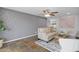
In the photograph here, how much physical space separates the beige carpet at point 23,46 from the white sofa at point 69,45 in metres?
0.31

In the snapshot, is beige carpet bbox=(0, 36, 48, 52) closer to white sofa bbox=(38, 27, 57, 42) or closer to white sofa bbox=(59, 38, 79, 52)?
white sofa bbox=(38, 27, 57, 42)

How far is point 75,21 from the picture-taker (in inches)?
65.7

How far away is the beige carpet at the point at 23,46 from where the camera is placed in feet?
5.54

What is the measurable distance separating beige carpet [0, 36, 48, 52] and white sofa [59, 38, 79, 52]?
31cm

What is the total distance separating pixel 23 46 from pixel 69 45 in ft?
2.70

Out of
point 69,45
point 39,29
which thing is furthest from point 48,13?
point 69,45

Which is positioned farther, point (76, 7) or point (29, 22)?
point (29, 22)

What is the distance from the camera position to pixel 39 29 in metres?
1.76

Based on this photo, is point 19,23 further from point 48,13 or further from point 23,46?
point 48,13

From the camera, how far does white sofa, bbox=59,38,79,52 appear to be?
1704 millimetres

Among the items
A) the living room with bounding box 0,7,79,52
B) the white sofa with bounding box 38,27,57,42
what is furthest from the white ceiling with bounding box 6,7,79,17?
the white sofa with bounding box 38,27,57,42
